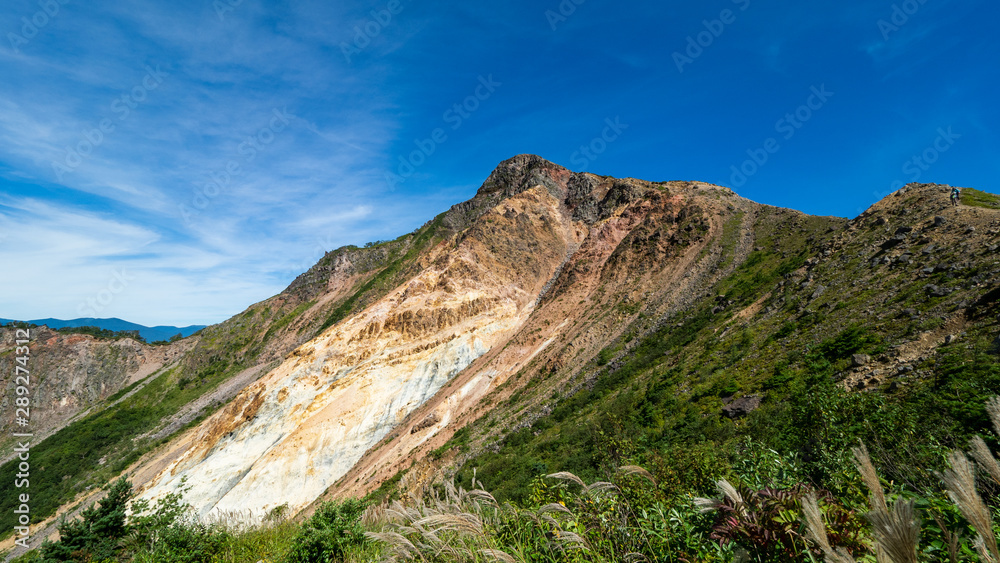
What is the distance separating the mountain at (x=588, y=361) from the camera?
12617 mm

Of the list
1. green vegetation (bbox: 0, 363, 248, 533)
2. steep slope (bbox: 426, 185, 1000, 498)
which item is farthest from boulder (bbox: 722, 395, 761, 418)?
green vegetation (bbox: 0, 363, 248, 533)

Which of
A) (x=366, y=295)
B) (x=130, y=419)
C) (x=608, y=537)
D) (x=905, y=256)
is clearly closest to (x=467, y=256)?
(x=366, y=295)

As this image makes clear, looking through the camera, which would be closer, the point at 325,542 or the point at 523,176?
the point at 325,542

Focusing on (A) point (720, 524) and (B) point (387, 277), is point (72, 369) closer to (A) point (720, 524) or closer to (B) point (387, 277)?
(B) point (387, 277)

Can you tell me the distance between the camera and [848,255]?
23094 mm

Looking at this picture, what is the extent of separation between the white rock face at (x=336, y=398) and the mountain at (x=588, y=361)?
0.20m

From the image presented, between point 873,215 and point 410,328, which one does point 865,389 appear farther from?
point 410,328

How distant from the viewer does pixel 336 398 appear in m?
39.8

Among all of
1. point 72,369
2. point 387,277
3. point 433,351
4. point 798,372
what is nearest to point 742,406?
point 798,372

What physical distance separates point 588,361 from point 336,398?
25.3 m

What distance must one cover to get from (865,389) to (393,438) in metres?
32.7

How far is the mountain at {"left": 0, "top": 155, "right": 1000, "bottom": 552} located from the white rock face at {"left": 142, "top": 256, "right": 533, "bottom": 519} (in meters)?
0.20

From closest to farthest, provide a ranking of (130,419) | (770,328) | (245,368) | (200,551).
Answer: (200,551)
(770,328)
(130,419)
(245,368)

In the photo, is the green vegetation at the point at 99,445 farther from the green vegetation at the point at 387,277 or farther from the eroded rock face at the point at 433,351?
the green vegetation at the point at 387,277
